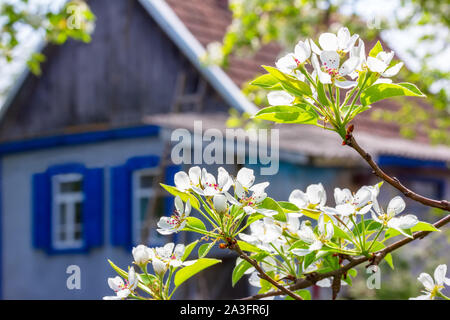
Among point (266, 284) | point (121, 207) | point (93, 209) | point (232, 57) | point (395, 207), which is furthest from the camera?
point (93, 209)

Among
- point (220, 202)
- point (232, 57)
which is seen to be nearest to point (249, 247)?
point (220, 202)

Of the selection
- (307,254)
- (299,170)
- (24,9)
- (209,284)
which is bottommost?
(209,284)

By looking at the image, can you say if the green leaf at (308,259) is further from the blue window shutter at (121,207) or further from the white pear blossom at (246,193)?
the blue window shutter at (121,207)

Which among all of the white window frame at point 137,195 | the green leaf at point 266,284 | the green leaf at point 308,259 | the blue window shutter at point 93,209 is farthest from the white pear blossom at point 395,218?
the blue window shutter at point 93,209

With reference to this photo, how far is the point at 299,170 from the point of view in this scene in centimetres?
835

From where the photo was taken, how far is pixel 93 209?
33.3ft

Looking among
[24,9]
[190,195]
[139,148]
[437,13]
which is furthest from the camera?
[139,148]

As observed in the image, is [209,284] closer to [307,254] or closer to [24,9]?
[24,9]

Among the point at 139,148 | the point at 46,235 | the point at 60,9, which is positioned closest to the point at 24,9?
the point at 60,9

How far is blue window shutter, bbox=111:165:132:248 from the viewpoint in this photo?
9.69 metres

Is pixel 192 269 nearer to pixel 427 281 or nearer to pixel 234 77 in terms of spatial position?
pixel 427 281

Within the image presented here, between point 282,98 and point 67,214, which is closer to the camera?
point 282,98

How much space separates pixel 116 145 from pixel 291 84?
31.6 feet

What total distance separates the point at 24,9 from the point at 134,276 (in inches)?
192
